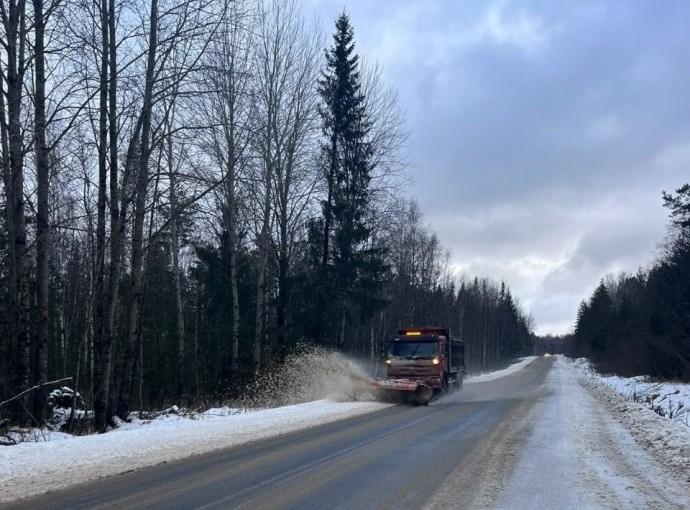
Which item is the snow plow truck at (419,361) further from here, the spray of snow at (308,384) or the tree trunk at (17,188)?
the tree trunk at (17,188)

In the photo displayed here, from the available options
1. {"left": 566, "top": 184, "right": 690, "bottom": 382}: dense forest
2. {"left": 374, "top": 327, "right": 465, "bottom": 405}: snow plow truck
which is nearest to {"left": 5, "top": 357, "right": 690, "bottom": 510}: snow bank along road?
{"left": 374, "top": 327, "right": 465, "bottom": 405}: snow plow truck

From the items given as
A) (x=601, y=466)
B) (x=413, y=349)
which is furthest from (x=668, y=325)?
(x=601, y=466)

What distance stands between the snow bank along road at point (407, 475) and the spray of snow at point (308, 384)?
863cm

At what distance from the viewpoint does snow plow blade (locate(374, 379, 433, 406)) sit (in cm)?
2253

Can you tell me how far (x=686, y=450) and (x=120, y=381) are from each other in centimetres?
1621

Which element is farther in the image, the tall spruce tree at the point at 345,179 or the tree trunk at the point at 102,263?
the tall spruce tree at the point at 345,179

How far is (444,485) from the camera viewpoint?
8438 millimetres

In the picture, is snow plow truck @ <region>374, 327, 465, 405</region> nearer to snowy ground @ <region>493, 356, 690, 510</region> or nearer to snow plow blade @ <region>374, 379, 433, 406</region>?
snow plow blade @ <region>374, 379, 433, 406</region>

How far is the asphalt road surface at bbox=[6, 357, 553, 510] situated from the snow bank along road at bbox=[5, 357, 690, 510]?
0.05ft

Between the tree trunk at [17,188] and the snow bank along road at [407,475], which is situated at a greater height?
the tree trunk at [17,188]

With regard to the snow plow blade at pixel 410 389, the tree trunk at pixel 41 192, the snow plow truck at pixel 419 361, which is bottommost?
the snow plow blade at pixel 410 389

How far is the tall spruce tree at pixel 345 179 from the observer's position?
112ft

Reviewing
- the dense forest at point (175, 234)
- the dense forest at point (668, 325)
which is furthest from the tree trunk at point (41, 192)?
the dense forest at point (668, 325)

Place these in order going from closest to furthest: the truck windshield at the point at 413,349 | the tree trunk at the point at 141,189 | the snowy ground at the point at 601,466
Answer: the snowy ground at the point at 601,466, the tree trunk at the point at 141,189, the truck windshield at the point at 413,349
